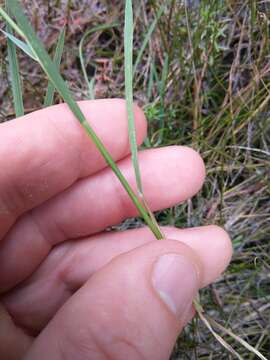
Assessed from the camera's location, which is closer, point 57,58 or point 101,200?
point 57,58

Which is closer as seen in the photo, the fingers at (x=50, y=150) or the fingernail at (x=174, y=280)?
the fingernail at (x=174, y=280)

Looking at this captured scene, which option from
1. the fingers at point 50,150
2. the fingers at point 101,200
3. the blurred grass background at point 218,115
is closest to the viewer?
the fingers at point 50,150

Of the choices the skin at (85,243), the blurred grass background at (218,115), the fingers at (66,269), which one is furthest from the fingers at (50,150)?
the blurred grass background at (218,115)

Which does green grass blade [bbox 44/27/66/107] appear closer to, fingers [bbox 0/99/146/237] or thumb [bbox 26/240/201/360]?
fingers [bbox 0/99/146/237]

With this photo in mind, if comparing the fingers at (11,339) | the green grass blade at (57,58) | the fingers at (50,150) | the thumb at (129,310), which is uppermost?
the green grass blade at (57,58)

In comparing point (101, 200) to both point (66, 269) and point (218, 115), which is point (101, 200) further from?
point (218, 115)

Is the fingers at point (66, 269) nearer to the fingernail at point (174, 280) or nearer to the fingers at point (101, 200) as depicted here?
the fingers at point (101, 200)

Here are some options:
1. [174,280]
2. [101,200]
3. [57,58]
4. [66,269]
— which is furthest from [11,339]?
[57,58]
